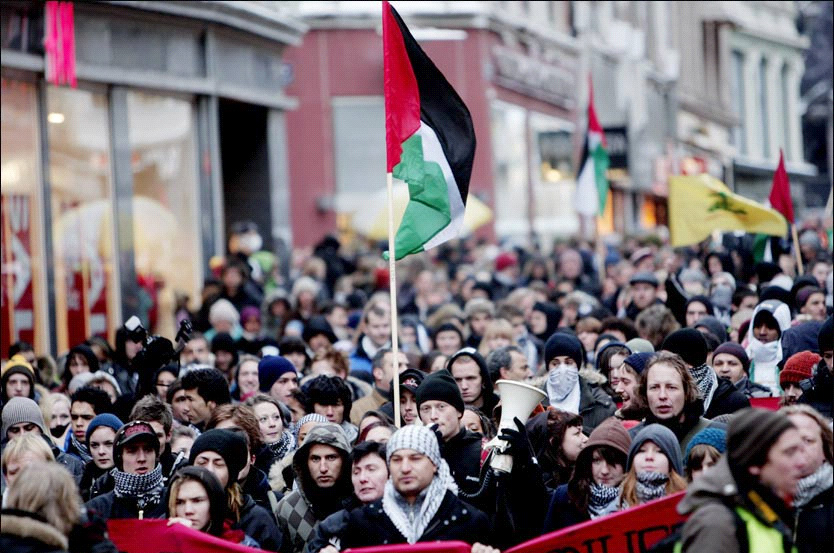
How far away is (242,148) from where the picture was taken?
26.8m

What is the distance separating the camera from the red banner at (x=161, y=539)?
7.61 meters

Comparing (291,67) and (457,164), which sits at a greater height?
(291,67)

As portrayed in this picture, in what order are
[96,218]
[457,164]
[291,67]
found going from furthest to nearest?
[291,67], [96,218], [457,164]

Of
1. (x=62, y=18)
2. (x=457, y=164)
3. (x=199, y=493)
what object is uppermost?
(x=62, y=18)

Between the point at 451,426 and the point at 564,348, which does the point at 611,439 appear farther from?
the point at 564,348

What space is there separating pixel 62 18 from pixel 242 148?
6.88m

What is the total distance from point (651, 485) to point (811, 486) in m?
1.08

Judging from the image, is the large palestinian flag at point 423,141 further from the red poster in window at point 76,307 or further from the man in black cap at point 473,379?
the red poster in window at point 76,307

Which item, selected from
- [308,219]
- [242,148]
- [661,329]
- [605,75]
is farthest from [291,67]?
[661,329]

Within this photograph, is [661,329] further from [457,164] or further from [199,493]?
[199,493]

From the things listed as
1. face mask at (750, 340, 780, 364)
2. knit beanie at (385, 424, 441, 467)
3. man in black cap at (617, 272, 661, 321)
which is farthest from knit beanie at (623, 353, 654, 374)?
man in black cap at (617, 272, 661, 321)

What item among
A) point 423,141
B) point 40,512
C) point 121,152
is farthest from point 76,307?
point 40,512

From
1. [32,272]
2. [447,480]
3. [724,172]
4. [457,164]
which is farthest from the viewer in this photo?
[724,172]

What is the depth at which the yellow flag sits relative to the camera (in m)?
17.3
